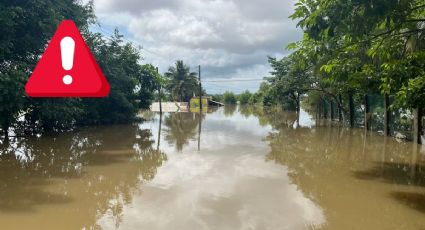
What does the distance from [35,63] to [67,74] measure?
37.4ft

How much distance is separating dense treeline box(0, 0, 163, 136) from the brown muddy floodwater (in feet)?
5.90

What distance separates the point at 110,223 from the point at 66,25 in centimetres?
330

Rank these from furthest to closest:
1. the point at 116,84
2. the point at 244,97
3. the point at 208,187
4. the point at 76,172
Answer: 1. the point at 244,97
2. the point at 116,84
3. the point at 76,172
4. the point at 208,187

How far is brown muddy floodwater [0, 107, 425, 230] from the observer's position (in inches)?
243

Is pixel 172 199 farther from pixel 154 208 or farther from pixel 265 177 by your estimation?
pixel 265 177

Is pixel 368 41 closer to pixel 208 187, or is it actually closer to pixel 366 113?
pixel 208 187

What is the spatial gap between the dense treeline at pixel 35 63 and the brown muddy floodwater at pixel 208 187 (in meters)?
1.80

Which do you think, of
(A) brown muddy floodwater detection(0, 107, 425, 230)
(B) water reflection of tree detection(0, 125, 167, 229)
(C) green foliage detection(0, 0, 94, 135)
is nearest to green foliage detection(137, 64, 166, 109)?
(C) green foliage detection(0, 0, 94, 135)

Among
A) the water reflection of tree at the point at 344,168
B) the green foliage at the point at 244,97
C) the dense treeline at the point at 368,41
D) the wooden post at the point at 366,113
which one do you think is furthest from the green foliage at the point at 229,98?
the dense treeline at the point at 368,41

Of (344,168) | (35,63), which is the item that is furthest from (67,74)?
(35,63)

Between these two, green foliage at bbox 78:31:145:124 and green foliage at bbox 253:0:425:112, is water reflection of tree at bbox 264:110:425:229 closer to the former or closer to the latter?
green foliage at bbox 253:0:425:112

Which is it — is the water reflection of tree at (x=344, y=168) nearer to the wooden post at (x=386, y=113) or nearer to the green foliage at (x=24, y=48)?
the wooden post at (x=386, y=113)

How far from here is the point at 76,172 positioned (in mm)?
9859

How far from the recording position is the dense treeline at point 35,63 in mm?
12750
